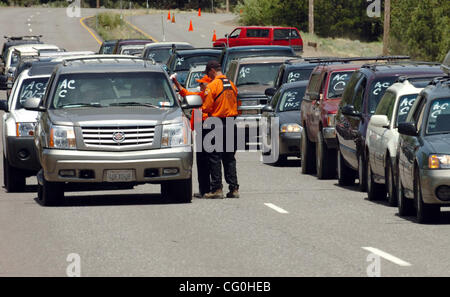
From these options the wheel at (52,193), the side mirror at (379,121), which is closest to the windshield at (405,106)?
→ the side mirror at (379,121)

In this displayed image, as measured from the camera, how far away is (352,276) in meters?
10.3

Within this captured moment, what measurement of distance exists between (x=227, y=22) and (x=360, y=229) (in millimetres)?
89111

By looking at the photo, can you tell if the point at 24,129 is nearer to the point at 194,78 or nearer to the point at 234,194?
the point at 234,194

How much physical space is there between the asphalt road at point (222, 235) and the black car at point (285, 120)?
4311 mm

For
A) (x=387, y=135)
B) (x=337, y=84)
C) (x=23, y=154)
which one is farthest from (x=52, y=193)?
(x=337, y=84)

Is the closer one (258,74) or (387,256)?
(387,256)

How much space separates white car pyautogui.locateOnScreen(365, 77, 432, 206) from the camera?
16.5m

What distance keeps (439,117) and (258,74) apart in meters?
15.4

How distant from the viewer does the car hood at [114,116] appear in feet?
53.0

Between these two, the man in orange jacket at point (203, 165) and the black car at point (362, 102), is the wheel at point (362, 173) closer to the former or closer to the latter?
the black car at point (362, 102)

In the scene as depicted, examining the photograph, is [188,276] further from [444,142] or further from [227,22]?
[227,22]

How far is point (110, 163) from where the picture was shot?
52.4ft

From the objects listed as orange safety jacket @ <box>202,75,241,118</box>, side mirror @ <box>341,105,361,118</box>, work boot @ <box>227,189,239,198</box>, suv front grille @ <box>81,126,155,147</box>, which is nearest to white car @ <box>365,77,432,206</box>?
side mirror @ <box>341,105,361,118</box>

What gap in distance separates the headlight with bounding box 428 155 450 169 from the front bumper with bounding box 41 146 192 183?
142 inches
